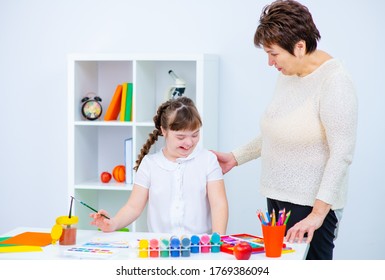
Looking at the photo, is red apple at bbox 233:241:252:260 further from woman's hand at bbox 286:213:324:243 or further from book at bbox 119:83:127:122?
book at bbox 119:83:127:122

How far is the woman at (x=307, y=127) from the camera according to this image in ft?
6.93

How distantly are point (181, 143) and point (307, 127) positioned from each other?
18.3 inches

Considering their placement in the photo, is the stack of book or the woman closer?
the woman

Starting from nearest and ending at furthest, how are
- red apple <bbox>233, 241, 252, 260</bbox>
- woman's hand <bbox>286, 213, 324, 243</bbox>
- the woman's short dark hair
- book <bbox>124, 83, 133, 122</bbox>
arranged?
red apple <bbox>233, 241, 252, 260</bbox>, woman's hand <bbox>286, 213, 324, 243</bbox>, the woman's short dark hair, book <bbox>124, 83, 133, 122</bbox>

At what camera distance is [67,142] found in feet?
12.8

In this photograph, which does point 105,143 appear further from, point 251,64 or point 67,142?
point 251,64

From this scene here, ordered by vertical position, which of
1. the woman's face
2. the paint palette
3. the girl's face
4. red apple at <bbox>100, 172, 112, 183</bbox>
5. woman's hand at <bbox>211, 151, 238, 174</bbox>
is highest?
the woman's face

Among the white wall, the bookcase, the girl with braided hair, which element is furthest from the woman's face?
the white wall

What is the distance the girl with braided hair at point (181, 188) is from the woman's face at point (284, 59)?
0.38 metres

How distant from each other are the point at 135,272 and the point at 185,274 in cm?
13

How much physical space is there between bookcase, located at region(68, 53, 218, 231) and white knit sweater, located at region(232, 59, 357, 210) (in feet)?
3.49

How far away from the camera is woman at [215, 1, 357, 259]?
211 cm

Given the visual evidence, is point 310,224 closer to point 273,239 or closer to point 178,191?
point 273,239

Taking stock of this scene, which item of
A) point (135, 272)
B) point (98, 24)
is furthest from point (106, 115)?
point (135, 272)
